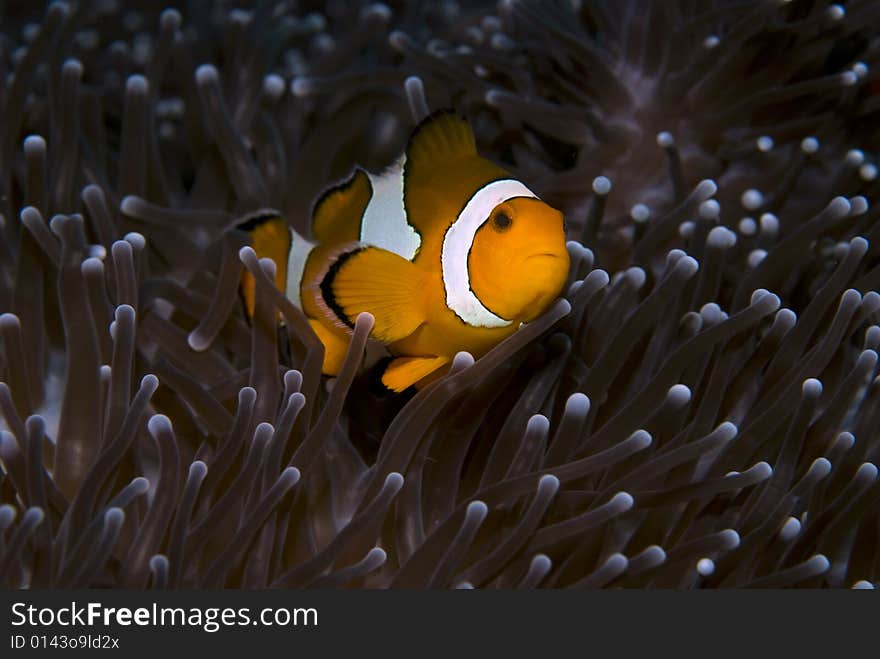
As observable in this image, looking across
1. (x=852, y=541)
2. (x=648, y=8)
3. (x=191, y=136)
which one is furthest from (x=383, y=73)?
(x=852, y=541)

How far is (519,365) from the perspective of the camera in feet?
4.33

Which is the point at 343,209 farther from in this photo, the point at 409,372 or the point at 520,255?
the point at 520,255

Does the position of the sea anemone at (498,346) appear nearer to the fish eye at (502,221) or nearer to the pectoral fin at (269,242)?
the pectoral fin at (269,242)

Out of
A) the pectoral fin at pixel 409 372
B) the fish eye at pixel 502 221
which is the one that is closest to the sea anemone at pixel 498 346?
the pectoral fin at pixel 409 372

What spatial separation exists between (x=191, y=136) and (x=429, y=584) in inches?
41.4

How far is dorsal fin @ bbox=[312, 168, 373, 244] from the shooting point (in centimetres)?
129

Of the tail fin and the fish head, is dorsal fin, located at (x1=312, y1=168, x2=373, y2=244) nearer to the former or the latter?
the tail fin

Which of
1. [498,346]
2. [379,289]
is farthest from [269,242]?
[498,346]

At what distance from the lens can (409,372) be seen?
1202 millimetres

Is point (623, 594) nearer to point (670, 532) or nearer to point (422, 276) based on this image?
point (670, 532)

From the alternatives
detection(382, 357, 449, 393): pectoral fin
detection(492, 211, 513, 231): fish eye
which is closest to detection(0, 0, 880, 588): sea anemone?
detection(382, 357, 449, 393): pectoral fin

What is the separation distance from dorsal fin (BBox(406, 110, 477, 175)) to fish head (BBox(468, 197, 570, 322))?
210 millimetres

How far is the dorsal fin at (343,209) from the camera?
4.24 ft

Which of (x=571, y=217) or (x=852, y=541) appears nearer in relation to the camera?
(x=852, y=541)
